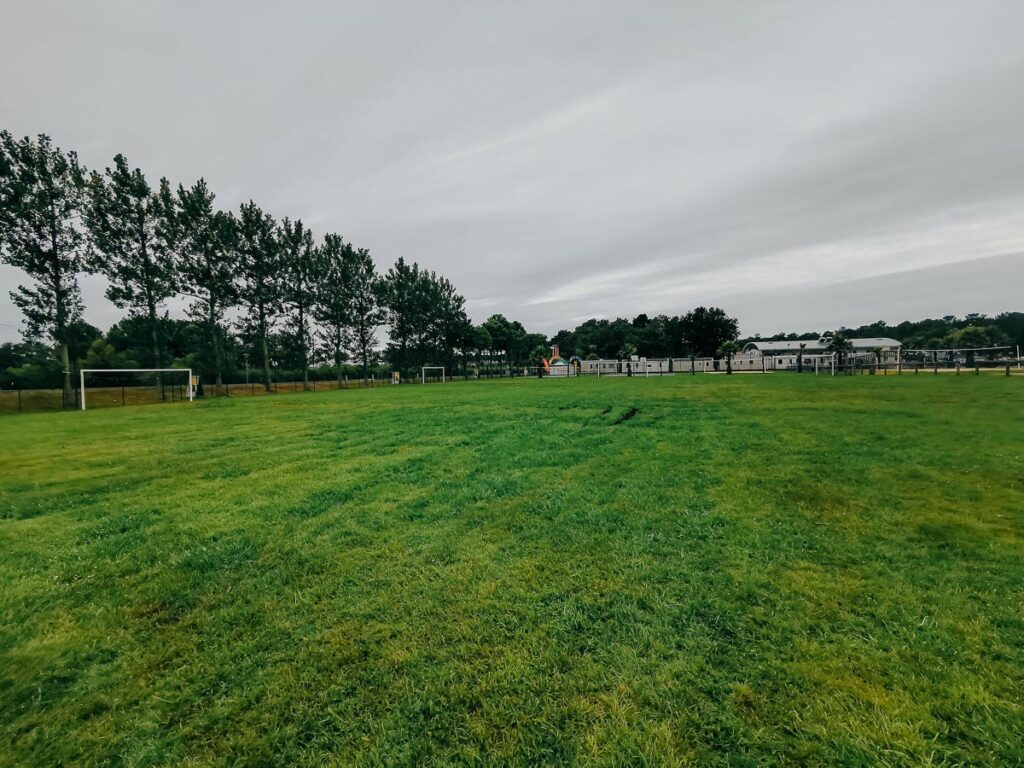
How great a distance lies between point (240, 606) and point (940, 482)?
8.36 m

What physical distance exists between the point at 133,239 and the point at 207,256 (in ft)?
20.4

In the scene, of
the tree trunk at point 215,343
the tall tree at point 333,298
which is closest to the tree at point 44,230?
the tree trunk at point 215,343

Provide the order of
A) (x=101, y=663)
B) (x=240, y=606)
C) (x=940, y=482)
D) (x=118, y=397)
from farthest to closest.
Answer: (x=118, y=397) → (x=940, y=482) → (x=240, y=606) → (x=101, y=663)

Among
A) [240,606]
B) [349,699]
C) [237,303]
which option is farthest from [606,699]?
[237,303]

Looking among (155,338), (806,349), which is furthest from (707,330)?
(155,338)

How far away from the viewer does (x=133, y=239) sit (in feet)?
107

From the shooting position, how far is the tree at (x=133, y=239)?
31.2m

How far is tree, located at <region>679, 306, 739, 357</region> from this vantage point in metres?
83.9

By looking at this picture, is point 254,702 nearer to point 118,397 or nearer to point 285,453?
point 285,453

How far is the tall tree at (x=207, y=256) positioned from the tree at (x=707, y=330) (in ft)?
255

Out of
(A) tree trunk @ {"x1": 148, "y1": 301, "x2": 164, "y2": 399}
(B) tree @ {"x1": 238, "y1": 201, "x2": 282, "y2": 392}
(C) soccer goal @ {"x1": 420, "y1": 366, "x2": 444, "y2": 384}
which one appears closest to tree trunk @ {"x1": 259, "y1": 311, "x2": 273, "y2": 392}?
(B) tree @ {"x1": 238, "y1": 201, "x2": 282, "y2": 392}

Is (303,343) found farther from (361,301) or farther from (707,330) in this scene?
(707,330)

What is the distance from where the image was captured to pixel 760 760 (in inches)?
73.5

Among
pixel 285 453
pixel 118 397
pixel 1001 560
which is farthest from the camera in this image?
pixel 118 397
